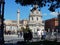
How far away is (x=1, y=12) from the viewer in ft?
37.1

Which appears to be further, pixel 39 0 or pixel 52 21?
pixel 52 21

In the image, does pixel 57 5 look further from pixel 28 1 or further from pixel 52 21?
pixel 52 21

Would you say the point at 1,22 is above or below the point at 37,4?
below

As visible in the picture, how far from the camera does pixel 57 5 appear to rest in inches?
651

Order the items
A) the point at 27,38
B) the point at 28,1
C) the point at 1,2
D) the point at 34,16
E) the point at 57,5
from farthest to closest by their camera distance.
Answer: the point at 34,16 < the point at 27,38 < the point at 57,5 < the point at 28,1 < the point at 1,2

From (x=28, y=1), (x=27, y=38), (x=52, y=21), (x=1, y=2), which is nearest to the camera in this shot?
Answer: (x=1, y=2)

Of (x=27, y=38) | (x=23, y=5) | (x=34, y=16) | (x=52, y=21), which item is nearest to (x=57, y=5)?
(x=23, y=5)

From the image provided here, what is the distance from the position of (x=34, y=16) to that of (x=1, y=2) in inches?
5841

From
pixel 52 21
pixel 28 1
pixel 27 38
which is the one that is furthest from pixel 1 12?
pixel 52 21

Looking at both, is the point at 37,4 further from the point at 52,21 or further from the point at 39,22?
the point at 39,22

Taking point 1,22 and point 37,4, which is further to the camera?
point 37,4

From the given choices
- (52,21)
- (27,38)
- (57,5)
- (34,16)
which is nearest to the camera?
(57,5)

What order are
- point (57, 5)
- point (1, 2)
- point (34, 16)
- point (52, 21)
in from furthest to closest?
1. point (34, 16)
2. point (52, 21)
3. point (57, 5)
4. point (1, 2)

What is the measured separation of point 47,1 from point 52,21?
134 m
